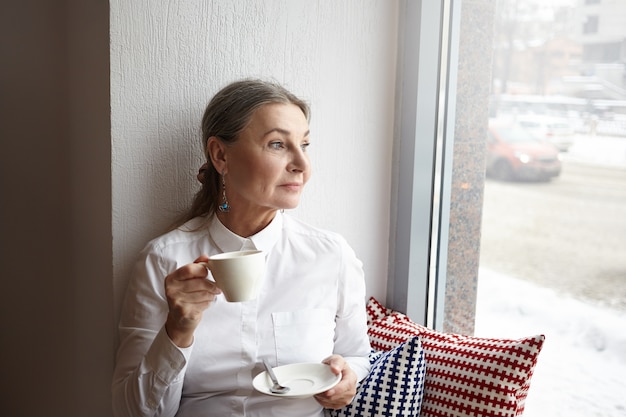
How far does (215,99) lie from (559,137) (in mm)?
1011

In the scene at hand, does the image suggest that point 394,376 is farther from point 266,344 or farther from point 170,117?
point 170,117

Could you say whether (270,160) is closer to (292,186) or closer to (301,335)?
(292,186)

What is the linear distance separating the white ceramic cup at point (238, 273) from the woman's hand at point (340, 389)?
14.3 inches

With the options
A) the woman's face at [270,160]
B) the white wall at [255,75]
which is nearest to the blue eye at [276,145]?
the woman's face at [270,160]

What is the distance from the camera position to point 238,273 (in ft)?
4.33

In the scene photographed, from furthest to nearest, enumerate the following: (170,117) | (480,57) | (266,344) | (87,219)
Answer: (480,57) < (87,219) < (170,117) < (266,344)

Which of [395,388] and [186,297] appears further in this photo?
[395,388]

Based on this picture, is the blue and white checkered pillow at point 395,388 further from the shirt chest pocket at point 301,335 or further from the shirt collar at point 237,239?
the shirt collar at point 237,239

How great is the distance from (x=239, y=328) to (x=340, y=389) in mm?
289

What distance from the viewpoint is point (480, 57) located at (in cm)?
222

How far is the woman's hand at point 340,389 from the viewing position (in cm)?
161

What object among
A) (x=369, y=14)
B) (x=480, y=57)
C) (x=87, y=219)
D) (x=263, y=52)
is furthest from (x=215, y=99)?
(x=480, y=57)

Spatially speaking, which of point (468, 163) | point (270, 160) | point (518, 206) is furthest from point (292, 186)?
point (518, 206)

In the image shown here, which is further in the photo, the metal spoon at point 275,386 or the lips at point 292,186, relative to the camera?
the lips at point 292,186
